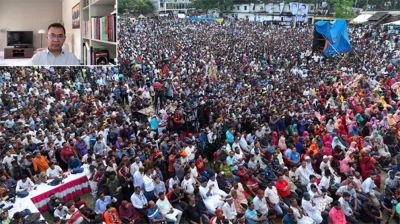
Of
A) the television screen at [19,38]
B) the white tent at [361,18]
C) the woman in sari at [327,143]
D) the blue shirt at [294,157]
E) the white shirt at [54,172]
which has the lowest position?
the white shirt at [54,172]

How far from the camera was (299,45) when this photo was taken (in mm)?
14578

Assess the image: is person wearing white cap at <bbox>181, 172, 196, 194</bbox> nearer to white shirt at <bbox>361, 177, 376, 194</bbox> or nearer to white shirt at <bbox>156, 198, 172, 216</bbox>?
white shirt at <bbox>156, 198, 172, 216</bbox>

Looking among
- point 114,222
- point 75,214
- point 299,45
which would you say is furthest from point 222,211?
point 299,45

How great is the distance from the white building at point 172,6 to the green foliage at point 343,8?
452cm

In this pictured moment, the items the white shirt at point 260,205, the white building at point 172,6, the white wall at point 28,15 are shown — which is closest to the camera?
the white wall at point 28,15

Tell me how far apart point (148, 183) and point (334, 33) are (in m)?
9.13

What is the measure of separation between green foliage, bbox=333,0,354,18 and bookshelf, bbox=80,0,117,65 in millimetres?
10643

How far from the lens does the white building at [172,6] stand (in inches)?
514

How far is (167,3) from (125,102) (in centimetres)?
585

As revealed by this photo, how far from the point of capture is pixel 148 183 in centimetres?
465

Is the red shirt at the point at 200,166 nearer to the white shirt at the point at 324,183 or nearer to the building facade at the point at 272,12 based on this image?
the white shirt at the point at 324,183

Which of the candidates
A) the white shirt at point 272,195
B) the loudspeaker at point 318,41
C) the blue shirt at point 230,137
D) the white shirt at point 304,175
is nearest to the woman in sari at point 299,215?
the white shirt at point 272,195

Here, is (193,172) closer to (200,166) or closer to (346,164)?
(200,166)

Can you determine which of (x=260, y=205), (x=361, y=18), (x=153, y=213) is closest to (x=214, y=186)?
(x=260, y=205)
